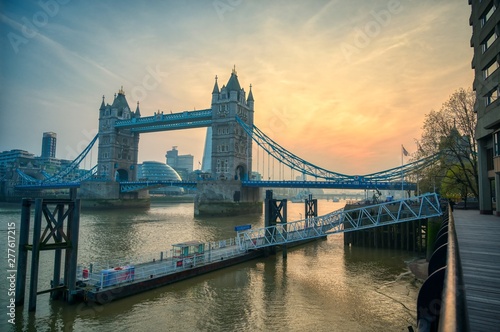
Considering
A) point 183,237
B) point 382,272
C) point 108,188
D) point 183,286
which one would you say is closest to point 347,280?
point 382,272

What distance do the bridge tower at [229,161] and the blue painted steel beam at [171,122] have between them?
199 inches

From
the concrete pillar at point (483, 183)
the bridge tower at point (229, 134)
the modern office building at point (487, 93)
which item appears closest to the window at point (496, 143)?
the modern office building at point (487, 93)

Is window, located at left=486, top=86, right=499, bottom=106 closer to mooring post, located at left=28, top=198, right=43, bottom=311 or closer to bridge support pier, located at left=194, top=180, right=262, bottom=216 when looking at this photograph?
mooring post, located at left=28, top=198, right=43, bottom=311

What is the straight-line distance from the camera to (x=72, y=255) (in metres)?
16.4

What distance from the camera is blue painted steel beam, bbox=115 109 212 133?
85875 millimetres

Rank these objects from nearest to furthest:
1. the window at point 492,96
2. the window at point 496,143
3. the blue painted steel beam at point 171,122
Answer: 1. the window at point 496,143
2. the window at point 492,96
3. the blue painted steel beam at point 171,122

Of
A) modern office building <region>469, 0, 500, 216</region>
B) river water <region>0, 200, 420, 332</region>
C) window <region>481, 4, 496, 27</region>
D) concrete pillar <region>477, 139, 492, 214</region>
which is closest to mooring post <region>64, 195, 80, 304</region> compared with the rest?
river water <region>0, 200, 420, 332</region>

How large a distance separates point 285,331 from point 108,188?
87.9m

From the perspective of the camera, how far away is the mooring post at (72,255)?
16406mm

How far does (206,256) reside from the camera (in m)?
24.4

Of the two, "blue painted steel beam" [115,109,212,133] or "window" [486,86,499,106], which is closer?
"window" [486,86,499,106]

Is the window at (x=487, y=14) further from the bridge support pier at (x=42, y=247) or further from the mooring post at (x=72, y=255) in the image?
the bridge support pier at (x=42, y=247)

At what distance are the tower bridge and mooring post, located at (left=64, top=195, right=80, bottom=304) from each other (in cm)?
5217

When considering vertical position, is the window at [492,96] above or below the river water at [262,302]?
above
